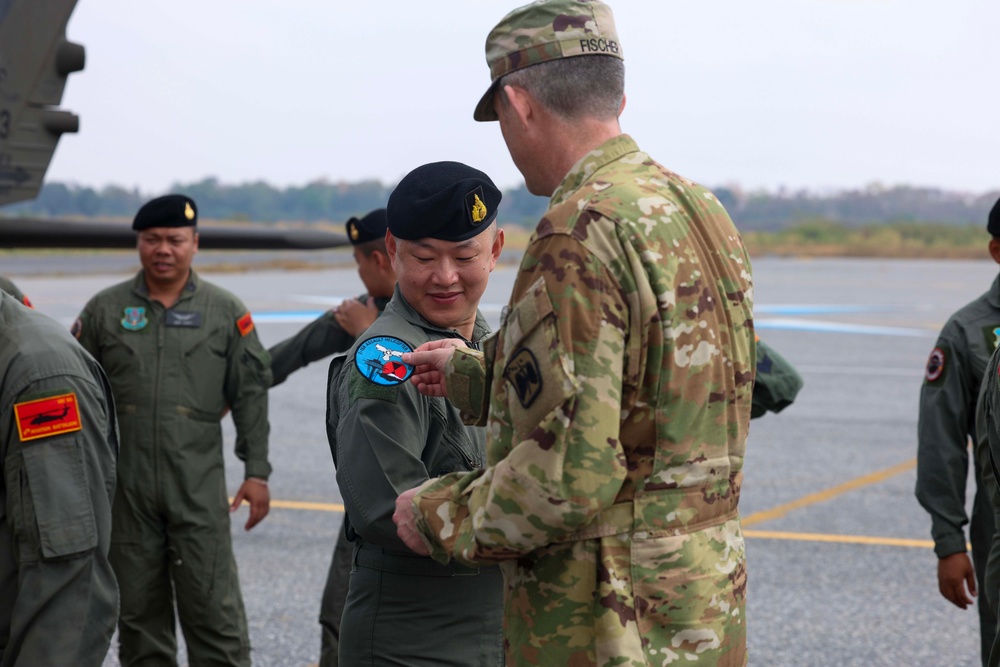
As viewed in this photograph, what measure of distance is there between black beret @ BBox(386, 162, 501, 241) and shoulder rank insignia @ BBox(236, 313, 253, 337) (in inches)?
94.3

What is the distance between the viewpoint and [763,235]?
6394 centimetres

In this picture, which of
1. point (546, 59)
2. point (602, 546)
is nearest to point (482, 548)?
point (602, 546)

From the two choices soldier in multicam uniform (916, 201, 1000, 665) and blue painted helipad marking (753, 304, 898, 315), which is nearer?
soldier in multicam uniform (916, 201, 1000, 665)

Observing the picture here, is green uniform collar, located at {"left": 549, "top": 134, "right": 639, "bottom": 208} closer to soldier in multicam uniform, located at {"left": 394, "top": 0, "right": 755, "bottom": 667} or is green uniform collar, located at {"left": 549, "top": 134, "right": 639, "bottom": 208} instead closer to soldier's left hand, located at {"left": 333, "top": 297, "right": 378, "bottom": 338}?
soldier in multicam uniform, located at {"left": 394, "top": 0, "right": 755, "bottom": 667}

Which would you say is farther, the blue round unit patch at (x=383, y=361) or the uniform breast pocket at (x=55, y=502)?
the blue round unit patch at (x=383, y=361)

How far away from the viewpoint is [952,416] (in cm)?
405

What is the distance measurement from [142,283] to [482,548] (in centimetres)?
332

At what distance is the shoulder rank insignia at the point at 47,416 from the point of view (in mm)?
2242

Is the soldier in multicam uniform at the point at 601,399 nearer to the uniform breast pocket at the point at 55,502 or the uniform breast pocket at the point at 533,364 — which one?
the uniform breast pocket at the point at 533,364

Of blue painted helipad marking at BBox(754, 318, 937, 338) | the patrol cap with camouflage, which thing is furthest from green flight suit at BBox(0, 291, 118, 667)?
blue painted helipad marking at BBox(754, 318, 937, 338)

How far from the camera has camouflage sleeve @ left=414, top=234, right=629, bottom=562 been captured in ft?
5.76

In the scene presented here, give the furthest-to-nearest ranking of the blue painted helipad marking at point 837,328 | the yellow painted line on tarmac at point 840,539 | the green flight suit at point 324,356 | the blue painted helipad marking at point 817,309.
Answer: the blue painted helipad marking at point 817,309, the blue painted helipad marking at point 837,328, the yellow painted line on tarmac at point 840,539, the green flight suit at point 324,356

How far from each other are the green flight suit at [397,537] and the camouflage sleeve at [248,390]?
2.29 meters

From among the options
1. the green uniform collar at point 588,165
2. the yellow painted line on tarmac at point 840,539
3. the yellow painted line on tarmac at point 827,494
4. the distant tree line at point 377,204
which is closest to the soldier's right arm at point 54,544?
the green uniform collar at point 588,165
